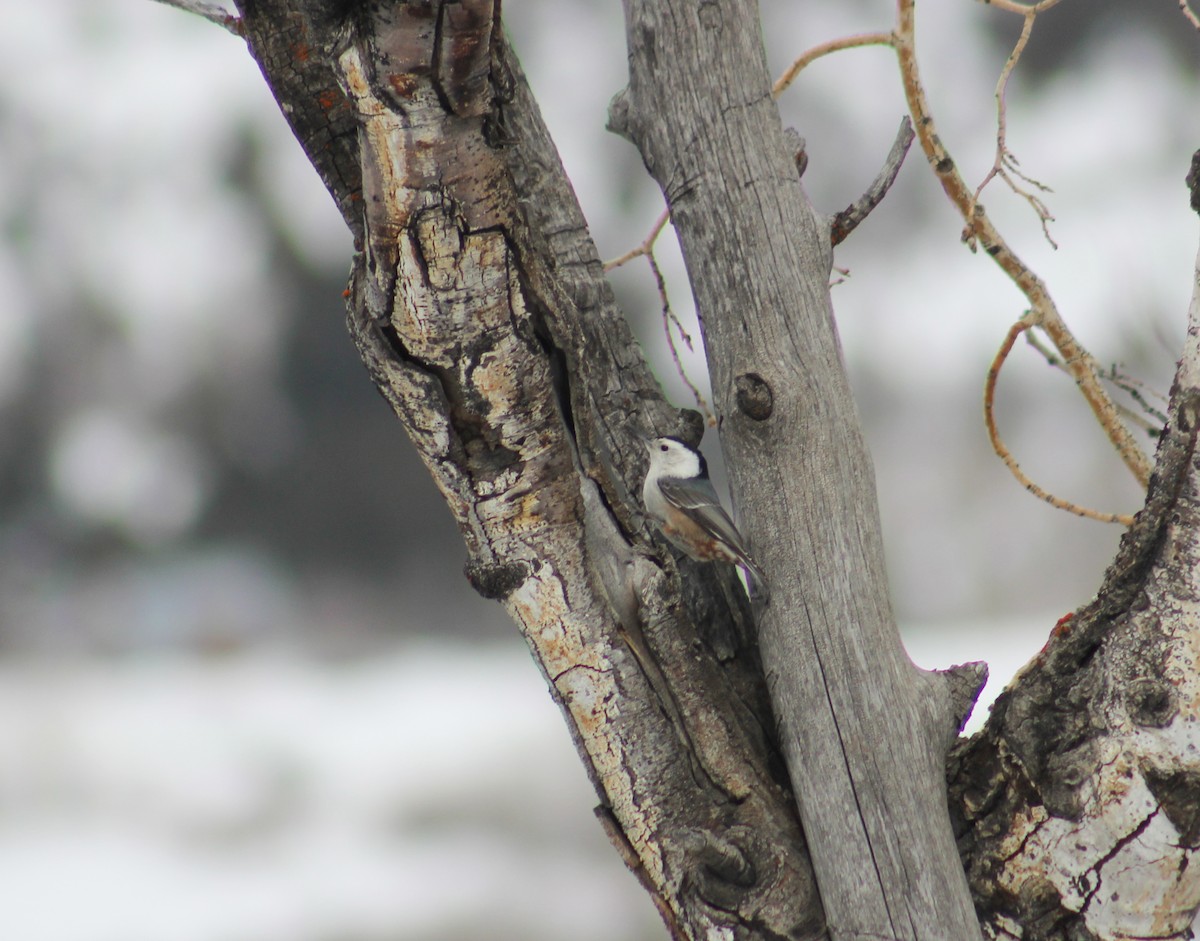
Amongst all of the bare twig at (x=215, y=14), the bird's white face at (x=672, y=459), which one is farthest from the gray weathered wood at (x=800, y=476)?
the bare twig at (x=215, y=14)

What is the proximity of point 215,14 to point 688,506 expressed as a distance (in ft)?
2.40

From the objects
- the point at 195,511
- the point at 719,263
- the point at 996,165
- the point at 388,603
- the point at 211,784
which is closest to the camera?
the point at 719,263

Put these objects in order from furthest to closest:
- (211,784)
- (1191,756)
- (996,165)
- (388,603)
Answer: (388,603) < (211,784) < (996,165) < (1191,756)

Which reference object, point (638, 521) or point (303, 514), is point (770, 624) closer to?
point (638, 521)

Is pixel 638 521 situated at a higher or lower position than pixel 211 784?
lower

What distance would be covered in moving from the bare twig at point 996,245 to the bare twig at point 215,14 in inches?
28.0

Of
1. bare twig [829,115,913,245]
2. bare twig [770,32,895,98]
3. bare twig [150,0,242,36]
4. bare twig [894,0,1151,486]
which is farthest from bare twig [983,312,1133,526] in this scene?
bare twig [150,0,242,36]

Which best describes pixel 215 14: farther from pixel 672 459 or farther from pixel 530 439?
pixel 672 459

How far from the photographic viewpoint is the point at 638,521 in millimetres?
881

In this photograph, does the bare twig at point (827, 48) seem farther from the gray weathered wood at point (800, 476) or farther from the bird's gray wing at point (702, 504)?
the bird's gray wing at point (702, 504)

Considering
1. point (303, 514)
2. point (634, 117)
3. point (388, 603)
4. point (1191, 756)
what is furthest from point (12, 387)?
point (1191, 756)

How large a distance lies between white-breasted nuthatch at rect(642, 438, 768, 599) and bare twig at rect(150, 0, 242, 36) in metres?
0.52

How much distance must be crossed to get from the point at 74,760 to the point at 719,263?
2.75 metres

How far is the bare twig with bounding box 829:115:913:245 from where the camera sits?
958mm
